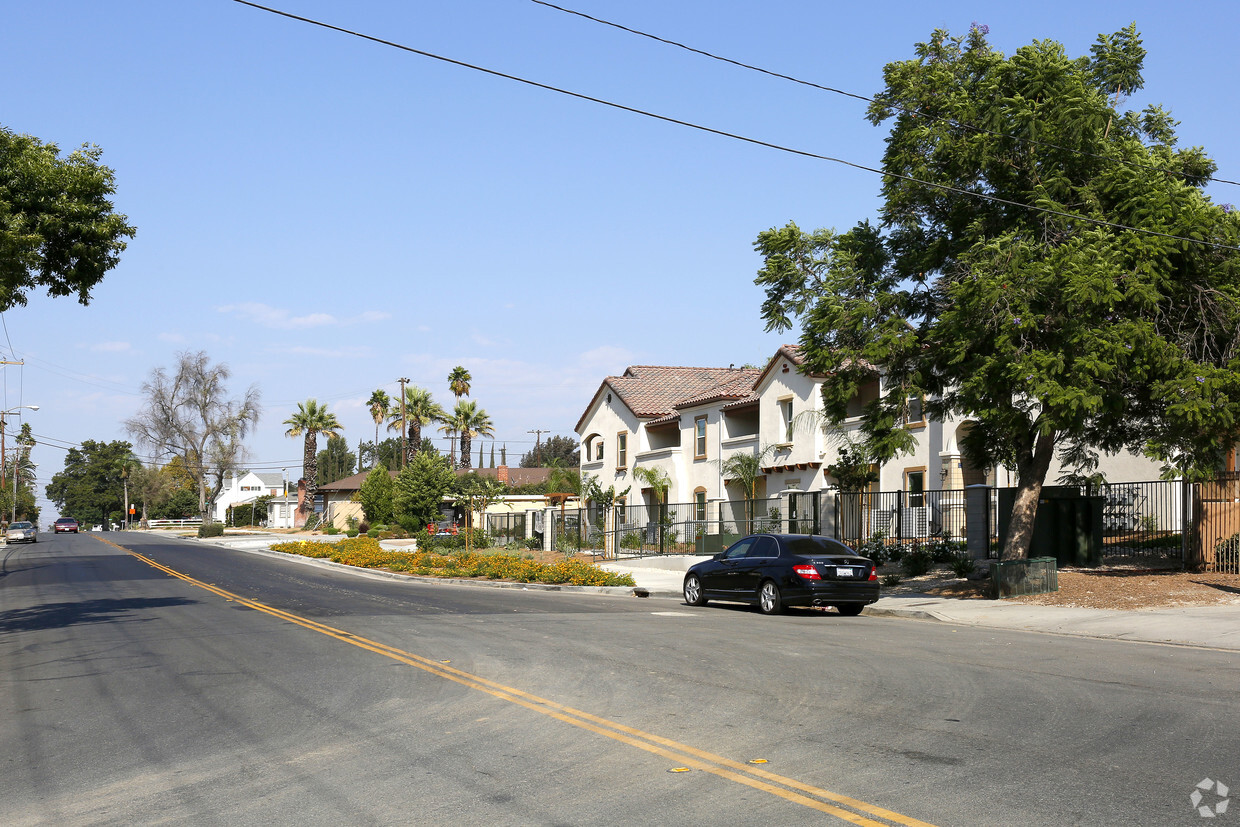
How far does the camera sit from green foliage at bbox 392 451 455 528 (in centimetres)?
5550

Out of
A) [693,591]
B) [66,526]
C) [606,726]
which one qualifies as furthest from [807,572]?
[66,526]

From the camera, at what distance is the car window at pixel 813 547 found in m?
19.0

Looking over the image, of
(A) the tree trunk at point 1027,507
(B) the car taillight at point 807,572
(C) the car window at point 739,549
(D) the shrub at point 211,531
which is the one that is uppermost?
(A) the tree trunk at point 1027,507

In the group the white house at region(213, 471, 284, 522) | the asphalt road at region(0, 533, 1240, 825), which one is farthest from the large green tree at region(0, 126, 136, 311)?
the white house at region(213, 471, 284, 522)

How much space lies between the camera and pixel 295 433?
271 feet

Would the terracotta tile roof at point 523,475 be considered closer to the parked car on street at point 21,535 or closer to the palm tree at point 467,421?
the palm tree at point 467,421

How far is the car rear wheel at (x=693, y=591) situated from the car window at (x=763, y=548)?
1.67 m

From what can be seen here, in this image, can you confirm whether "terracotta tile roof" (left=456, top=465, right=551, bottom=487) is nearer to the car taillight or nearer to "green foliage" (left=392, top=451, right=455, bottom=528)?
"green foliage" (left=392, top=451, right=455, bottom=528)

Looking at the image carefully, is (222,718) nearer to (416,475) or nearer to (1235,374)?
(1235,374)

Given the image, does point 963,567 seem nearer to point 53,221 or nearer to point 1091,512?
point 1091,512

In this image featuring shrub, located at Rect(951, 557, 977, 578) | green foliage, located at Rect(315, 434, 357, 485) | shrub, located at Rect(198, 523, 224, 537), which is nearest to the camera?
shrub, located at Rect(951, 557, 977, 578)

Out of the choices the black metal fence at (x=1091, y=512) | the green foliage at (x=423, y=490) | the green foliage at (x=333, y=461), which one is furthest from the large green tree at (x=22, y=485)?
the black metal fence at (x=1091, y=512)
